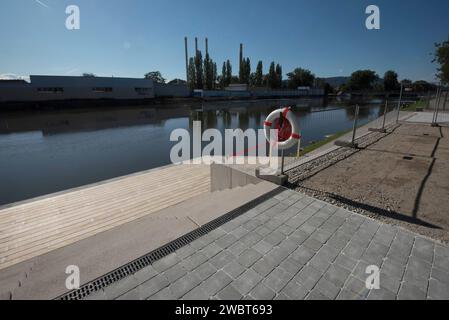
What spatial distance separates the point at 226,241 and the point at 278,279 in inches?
25.6

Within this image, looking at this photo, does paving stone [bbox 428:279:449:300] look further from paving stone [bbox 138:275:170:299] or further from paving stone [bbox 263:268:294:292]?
paving stone [bbox 138:275:170:299]

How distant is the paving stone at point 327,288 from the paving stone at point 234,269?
2.04 feet

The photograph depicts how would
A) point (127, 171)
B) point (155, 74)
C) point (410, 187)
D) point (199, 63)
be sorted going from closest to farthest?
point (410, 187) → point (127, 171) → point (199, 63) → point (155, 74)

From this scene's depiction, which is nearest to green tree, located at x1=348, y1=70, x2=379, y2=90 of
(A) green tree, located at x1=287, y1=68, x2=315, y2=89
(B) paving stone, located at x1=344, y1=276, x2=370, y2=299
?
(A) green tree, located at x1=287, y1=68, x2=315, y2=89

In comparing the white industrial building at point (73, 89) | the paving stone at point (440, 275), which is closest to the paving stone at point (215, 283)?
the paving stone at point (440, 275)

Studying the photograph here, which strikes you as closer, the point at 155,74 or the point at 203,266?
the point at 203,266

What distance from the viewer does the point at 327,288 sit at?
1775mm

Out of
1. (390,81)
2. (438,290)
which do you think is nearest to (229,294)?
(438,290)

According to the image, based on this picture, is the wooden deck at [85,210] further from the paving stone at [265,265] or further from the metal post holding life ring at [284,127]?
the paving stone at [265,265]

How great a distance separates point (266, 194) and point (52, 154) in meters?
9.63

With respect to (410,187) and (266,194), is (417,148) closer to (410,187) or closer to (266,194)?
(410,187)
